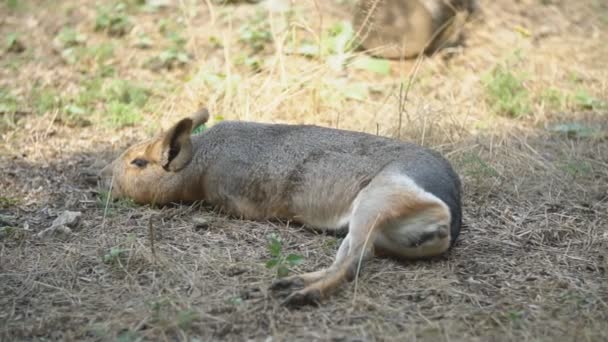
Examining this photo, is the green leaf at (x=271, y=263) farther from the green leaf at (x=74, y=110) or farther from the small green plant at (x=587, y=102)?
the small green plant at (x=587, y=102)

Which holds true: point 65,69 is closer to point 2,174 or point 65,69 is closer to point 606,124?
point 2,174

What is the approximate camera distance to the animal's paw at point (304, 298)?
3.46 m

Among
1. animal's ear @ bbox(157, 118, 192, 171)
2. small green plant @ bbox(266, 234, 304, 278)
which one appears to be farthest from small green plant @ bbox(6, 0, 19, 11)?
small green plant @ bbox(266, 234, 304, 278)

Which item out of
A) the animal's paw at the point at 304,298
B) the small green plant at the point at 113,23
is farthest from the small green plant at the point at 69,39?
the animal's paw at the point at 304,298

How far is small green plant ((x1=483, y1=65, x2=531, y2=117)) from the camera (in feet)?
22.0

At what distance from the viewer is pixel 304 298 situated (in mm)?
3477

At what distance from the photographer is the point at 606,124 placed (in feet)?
21.1

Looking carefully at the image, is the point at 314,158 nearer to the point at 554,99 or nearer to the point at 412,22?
the point at 412,22

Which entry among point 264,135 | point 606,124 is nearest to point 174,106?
point 264,135

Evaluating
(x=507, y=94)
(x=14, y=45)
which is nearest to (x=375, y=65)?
(x=507, y=94)

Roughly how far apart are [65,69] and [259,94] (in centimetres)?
244

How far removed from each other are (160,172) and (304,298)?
1.90 metres

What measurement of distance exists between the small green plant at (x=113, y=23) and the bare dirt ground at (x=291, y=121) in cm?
3

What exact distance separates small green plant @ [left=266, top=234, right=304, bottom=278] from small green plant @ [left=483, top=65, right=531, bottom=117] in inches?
137
